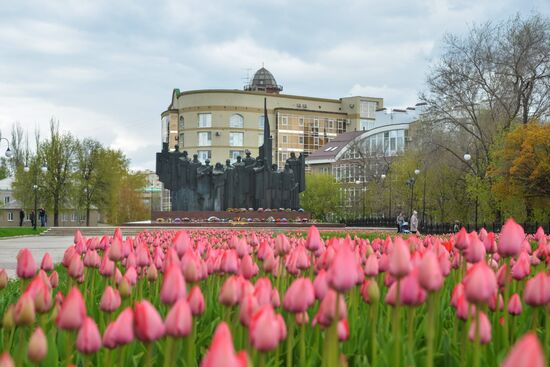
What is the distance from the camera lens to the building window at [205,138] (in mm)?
94956

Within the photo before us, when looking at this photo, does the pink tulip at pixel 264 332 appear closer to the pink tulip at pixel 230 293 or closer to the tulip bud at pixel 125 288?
the pink tulip at pixel 230 293

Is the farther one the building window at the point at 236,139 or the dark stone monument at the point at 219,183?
the building window at the point at 236,139

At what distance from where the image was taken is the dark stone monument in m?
40.8

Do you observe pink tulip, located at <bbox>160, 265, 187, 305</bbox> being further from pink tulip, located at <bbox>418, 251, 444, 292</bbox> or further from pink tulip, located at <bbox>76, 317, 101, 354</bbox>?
pink tulip, located at <bbox>418, 251, 444, 292</bbox>

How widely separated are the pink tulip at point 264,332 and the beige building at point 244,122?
9304 cm

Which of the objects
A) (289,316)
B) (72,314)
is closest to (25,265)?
(72,314)

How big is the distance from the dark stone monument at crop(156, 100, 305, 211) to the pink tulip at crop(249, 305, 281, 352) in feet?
129

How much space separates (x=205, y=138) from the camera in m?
95.4

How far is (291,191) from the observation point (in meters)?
42.4

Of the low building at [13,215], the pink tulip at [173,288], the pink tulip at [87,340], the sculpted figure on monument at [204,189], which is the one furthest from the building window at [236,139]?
the pink tulip at [87,340]

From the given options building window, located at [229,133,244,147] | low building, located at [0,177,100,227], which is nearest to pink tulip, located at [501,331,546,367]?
low building, located at [0,177,100,227]

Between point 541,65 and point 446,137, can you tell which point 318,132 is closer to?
point 446,137

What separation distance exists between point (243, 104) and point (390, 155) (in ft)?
85.1

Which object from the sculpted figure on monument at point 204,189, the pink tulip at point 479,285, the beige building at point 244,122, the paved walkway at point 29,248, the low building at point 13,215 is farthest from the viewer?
the beige building at point 244,122
